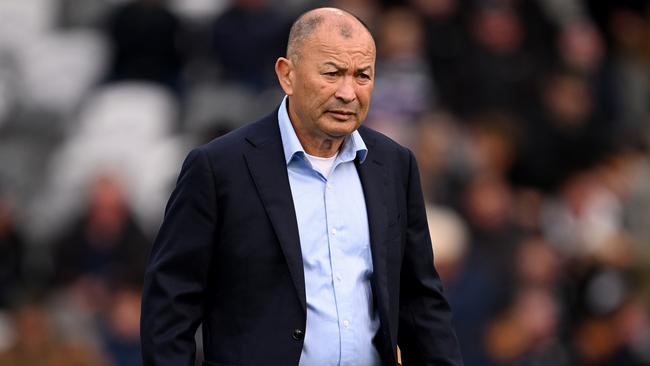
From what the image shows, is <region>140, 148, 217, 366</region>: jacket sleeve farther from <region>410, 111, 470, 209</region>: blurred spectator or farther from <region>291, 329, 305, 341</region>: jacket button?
<region>410, 111, 470, 209</region>: blurred spectator

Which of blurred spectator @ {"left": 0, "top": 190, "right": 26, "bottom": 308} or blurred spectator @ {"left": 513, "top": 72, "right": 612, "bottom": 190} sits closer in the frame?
blurred spectator @ {"left": 0, "top": 190, "right": 26, "bottom": 308}

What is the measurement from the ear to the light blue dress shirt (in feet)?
0.44

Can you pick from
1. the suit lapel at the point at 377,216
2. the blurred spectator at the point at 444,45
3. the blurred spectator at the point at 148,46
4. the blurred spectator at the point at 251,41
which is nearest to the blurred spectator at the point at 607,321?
the blurred spectator at the point at 444,45

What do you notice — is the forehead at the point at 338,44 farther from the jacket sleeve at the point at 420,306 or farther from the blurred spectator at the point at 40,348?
the blurred spectator at the point at 40,348

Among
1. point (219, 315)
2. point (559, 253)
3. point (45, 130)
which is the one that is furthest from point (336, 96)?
point (45, 130)

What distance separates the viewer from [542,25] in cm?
1277

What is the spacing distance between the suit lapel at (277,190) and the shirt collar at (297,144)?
0.02 m

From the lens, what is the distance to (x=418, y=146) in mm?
10898

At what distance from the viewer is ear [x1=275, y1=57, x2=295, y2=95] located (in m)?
4.76

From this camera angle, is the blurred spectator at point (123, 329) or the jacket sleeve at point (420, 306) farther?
the blurred spectator at point (123, 329)

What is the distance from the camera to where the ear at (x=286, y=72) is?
4.76 metres

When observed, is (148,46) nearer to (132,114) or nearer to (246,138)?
(132,114)

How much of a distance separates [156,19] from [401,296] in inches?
295

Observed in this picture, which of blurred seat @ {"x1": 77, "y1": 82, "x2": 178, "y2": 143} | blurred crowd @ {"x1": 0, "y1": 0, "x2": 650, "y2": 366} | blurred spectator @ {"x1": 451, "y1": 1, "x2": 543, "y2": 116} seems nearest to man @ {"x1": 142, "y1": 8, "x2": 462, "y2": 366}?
blurred crowd @ {"x1": 0, "y1": 0, "x2": 650, "y2": 366}
